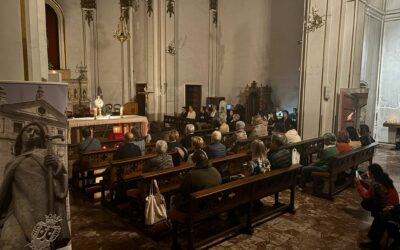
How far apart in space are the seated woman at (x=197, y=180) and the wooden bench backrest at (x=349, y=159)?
118 inches

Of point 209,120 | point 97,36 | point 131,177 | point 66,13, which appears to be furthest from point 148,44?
point 131,177

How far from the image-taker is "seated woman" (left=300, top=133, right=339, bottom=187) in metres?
6.41

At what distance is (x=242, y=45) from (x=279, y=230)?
12393 millimetres

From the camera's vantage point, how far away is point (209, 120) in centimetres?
1320

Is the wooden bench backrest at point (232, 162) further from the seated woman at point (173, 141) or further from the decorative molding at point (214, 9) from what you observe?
the decorative molding at point (214, 9)

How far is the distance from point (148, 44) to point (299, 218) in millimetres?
12017

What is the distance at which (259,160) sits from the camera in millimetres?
5023

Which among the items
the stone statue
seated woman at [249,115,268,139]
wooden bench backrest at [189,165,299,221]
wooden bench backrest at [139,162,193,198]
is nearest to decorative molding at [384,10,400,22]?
seated woman at [249,115,268,139]

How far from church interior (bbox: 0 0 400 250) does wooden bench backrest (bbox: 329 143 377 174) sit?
5 cm

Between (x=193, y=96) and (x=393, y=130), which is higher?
(x=193, y=96)

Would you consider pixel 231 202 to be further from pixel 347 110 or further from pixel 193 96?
pixel 193 96

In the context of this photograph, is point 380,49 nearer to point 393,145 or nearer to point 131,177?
point 393,145

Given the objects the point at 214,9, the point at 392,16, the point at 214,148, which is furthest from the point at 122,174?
the point at 214,9

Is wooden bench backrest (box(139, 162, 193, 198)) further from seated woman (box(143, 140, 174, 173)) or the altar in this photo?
the altar
